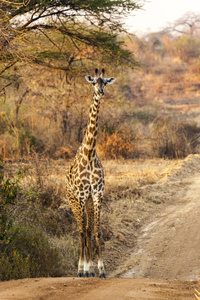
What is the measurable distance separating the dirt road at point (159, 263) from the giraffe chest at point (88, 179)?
1234 mm

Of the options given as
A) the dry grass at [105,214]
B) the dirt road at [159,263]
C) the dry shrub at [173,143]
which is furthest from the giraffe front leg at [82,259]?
the dry shrub at [173,143]

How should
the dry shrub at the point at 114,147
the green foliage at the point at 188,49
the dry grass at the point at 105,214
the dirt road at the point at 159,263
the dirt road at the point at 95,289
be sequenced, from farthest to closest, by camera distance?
the green foliage at the point at 188,49, the dry shrub at the point at 114,147, the dry grass at the point at 105,214, the dirt road at the point at 159,263, the dirt road at the point at 95,289

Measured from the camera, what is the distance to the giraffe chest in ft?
19.2

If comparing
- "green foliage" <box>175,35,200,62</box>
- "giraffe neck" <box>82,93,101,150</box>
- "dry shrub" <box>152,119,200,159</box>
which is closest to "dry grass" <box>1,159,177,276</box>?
"giraffe neck" <box>82,93,101,150</box>

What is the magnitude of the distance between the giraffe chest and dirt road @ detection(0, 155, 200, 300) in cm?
123

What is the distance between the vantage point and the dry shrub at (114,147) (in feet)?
47.2

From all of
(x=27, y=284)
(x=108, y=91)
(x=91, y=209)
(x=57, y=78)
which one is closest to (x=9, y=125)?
(x=57, y=78)

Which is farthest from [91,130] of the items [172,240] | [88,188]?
[172,240]

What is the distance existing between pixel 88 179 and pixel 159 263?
1.86 m

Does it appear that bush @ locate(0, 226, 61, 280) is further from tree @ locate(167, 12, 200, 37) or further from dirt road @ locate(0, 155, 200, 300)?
tree @ locate(167, 12, 200, 37)

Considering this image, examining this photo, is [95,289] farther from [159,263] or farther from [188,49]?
[188,49]

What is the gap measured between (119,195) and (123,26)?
15.6 ft

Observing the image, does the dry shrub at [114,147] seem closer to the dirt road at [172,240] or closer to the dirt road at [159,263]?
the dirt road at [159,263]

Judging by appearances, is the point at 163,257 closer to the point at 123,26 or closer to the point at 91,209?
the point at 91,209
